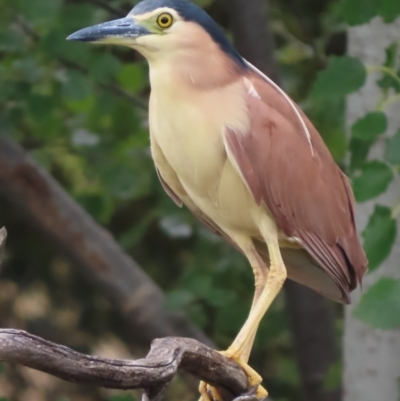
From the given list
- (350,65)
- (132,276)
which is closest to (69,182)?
(132,276)

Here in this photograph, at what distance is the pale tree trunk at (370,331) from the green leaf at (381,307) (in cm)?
82

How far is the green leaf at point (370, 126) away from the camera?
292 cm

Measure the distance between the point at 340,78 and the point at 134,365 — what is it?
4.55 feet

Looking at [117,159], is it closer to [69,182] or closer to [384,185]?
[69,182]

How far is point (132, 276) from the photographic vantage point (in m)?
3.94

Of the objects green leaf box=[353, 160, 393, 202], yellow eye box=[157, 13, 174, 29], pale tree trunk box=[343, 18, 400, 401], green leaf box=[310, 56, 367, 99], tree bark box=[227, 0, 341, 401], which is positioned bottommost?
tree bark box=[227, 0, 341, 401]

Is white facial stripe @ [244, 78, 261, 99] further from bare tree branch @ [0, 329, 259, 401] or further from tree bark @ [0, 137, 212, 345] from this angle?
tree bark @ [0, 137, 212, 345]

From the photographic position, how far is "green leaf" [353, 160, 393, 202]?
2836 millimetres

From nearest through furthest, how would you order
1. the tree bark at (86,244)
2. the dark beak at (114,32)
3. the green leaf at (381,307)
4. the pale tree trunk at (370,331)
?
the dark beak at (114,32)
the green leaf at (381,307)
the pale tree trunk at (370,331)
the tree bark at (86,244)

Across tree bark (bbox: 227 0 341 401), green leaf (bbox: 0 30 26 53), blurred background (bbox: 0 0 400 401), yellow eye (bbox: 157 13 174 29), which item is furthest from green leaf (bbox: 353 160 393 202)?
green leaf (bbox: 0 30 26 53)

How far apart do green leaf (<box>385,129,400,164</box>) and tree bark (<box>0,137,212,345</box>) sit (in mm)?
1371

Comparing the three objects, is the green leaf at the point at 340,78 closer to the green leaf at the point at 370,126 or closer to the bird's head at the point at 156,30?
the green leaf at the point at 370,126

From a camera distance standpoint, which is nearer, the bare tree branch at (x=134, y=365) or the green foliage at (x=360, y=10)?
the bare tree branch at (x=134, y=365)

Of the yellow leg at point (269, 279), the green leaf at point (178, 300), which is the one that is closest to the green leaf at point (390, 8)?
the yellow leg at point (269, 279)
